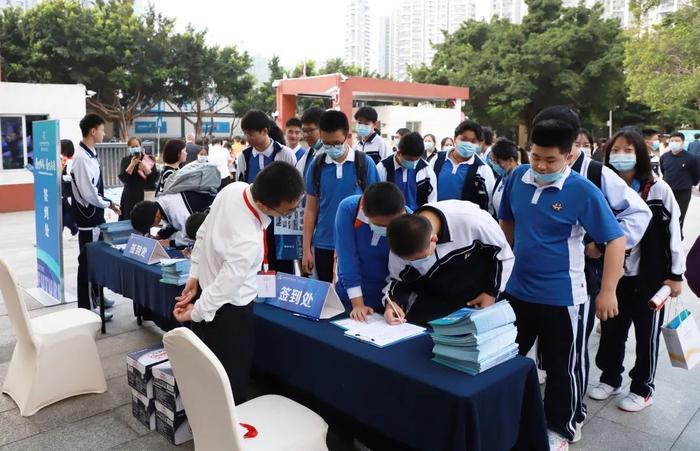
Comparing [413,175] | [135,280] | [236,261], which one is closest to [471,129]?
[413,175]

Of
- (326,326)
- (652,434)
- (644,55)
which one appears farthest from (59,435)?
(644,55)

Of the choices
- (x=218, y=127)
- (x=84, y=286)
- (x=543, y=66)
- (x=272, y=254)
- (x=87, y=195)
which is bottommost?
(x=84, y=286)

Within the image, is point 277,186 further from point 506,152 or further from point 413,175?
point 506,152

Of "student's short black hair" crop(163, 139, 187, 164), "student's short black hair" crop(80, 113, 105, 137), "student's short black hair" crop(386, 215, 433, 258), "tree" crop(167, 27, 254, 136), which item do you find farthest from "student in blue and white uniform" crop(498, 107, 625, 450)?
"tree" crop(167, 27, 254, 136)

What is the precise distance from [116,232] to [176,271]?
3.82 feet

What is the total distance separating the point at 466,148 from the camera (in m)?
4.15

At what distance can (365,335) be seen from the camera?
200cm

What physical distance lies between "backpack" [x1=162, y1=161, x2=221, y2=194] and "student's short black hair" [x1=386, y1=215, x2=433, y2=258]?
1.89 meters

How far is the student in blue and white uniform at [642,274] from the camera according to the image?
104 inches

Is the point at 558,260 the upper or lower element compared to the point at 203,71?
lower

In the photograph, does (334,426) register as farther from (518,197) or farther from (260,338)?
(518,197)

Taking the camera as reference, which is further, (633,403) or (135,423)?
(633,403)

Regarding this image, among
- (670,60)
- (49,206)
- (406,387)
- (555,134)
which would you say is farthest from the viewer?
(670,60)

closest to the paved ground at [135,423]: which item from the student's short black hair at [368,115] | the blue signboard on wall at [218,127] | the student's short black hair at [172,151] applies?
the student's short black hair at [172,151]
